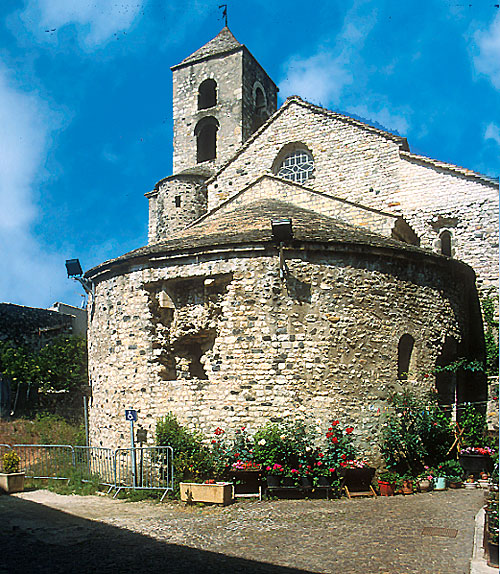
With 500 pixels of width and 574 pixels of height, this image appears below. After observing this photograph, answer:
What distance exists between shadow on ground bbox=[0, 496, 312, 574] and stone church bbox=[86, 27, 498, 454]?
3.65m

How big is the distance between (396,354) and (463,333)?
2989 millimetres

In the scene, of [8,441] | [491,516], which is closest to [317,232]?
[491,516]

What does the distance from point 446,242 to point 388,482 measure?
8197 millimetres

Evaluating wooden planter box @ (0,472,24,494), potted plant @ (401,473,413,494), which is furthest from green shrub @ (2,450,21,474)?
potted plant @ (401,473,413,494)

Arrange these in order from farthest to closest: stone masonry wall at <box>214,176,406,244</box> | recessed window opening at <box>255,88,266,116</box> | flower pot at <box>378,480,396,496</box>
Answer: recessed window opening at <box>255,88,266,116</box>, stone masonry wall at <box>214,176,406,244</box>, flower pot at <box>378,480,396,496</box>

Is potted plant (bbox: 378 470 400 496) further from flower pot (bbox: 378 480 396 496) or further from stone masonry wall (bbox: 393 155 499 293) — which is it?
stone masonry wall (bbox: 393 155 499 293)

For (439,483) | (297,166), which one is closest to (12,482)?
(439,483)

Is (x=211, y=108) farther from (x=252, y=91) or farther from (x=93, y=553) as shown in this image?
→ (x=93, y=553)

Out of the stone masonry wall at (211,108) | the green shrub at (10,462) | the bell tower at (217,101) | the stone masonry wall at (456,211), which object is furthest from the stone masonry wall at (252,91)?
the green shrub at (10,462)

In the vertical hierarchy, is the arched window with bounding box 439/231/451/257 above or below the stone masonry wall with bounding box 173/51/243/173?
below

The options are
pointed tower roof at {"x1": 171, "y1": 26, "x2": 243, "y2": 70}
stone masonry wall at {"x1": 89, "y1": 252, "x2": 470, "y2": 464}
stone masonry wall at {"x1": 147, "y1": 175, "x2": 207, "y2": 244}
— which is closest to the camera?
stone masonry wall at {"x1": 89, "y1": 252, "x2": 470, "y2": 464}

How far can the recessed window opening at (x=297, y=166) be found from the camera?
65.2ft

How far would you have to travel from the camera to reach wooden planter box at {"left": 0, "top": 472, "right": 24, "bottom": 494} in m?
13.3

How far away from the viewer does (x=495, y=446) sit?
12.5 meters
